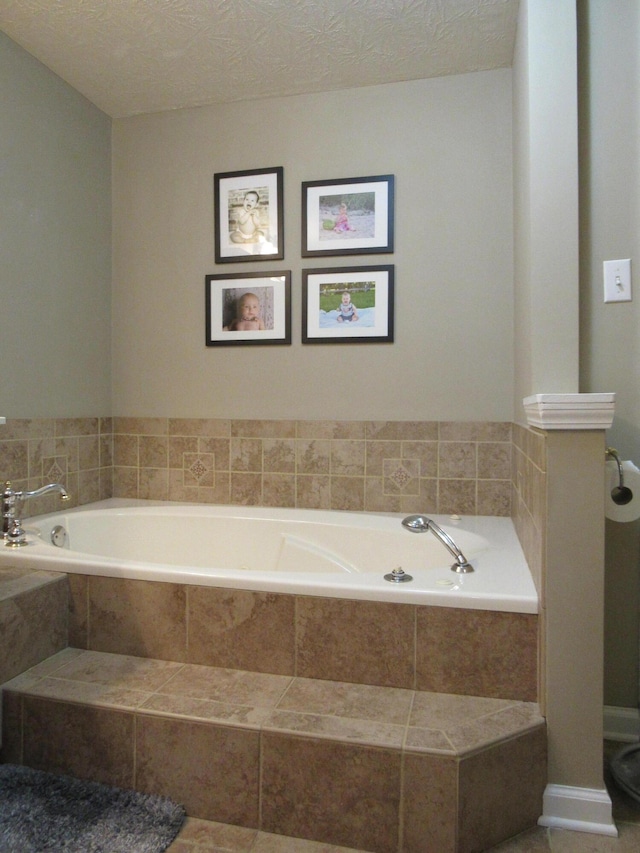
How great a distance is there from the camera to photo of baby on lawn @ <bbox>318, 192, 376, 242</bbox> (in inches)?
101

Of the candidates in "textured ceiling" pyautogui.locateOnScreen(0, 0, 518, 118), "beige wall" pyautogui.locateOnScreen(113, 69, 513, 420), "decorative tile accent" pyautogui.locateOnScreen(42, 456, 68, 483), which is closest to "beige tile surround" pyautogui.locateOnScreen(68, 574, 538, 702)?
"decorative tile accent" pyautogui.locateOnScreen(42, 456, 68, 483)

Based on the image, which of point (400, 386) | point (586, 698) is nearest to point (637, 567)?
point (586, 698)

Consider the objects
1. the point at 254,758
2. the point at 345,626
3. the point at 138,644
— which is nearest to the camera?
the point at 254,758

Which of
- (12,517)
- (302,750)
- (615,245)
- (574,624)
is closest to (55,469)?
(12,517)

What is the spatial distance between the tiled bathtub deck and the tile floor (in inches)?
0.8

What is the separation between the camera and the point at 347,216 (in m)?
2.60

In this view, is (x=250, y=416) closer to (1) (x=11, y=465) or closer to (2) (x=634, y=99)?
(1) (x=11, y=465)

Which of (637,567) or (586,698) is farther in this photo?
(637,567)

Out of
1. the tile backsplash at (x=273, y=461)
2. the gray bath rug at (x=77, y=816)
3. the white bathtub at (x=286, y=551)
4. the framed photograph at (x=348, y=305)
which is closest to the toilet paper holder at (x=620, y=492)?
the white bathtub at (x=286, y=551)

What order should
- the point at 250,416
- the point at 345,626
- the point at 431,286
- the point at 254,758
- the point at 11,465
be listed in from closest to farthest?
the point at 254,758
the point at 345,626
the point at 11,465
the point at 431,286
the point at 250,416

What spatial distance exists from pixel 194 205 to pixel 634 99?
197cm

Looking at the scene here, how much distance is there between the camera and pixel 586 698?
1.36 meters

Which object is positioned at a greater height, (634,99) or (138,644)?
(634,99)

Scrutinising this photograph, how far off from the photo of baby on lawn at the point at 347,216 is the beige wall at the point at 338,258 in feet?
0.37
